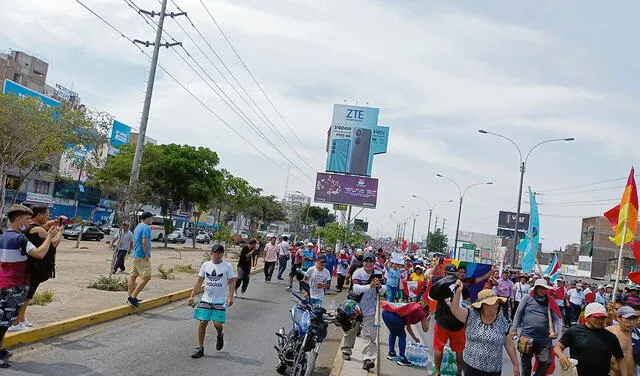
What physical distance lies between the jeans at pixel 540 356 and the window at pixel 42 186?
54.7m

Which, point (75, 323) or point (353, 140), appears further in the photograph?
point (353, 140)

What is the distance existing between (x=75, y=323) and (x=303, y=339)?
404cm

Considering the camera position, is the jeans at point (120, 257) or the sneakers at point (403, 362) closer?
the sneakers at point (403, 362)

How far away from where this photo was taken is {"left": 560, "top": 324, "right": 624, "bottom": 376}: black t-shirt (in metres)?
5.55

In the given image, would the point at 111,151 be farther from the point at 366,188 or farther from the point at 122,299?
the point at 122,299

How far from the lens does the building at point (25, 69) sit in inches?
2219

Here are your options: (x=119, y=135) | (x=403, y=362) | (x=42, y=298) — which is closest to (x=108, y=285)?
(x=42, y=298)

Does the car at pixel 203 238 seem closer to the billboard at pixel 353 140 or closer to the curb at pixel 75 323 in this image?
the billboard at pixel 353 140

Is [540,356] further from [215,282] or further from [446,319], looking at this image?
[215,282]

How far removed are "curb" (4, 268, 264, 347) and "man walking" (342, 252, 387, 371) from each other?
4.11 metres

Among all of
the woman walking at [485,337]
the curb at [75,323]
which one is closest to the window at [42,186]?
the curb at [75,323]

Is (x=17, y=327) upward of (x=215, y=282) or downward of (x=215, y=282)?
downward

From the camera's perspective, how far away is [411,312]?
8.49 m

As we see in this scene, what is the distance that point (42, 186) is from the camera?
5538 cm
